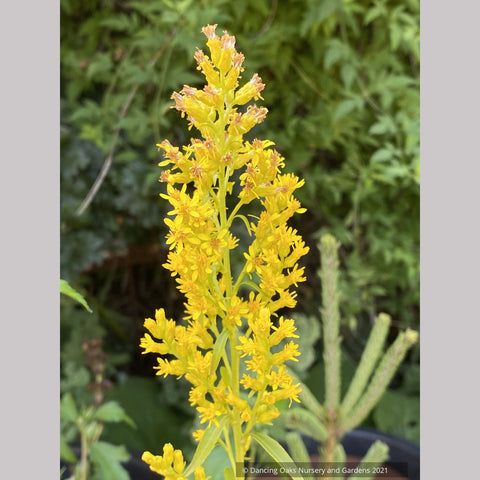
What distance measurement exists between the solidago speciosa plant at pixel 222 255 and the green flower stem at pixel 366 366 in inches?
8.3

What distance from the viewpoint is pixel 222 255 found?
1.50 feet

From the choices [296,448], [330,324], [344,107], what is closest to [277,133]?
[344,107]

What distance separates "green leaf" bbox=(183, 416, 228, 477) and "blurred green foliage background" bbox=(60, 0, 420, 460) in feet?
1.83

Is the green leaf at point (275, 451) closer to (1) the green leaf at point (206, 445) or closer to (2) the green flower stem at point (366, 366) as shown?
(1) the green leaf at point (206, 445)

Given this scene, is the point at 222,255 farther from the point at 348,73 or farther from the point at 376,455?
the point at 348,73

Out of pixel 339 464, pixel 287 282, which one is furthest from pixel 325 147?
pixel 287 282

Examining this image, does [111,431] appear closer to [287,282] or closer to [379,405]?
[379,405]

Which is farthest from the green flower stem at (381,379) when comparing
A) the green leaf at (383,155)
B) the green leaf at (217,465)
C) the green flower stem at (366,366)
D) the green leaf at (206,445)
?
the green leaf at (383,155)

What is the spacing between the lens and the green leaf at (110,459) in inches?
28.1

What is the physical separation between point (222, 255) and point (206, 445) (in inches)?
5.1

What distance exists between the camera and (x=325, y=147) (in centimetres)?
109

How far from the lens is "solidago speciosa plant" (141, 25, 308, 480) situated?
453 mm

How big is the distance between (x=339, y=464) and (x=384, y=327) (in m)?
0.15

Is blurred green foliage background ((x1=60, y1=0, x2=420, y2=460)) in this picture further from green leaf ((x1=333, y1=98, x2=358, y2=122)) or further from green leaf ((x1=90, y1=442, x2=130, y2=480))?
green leaf ((x1=90, y1=442, x2=130, y2=480))
